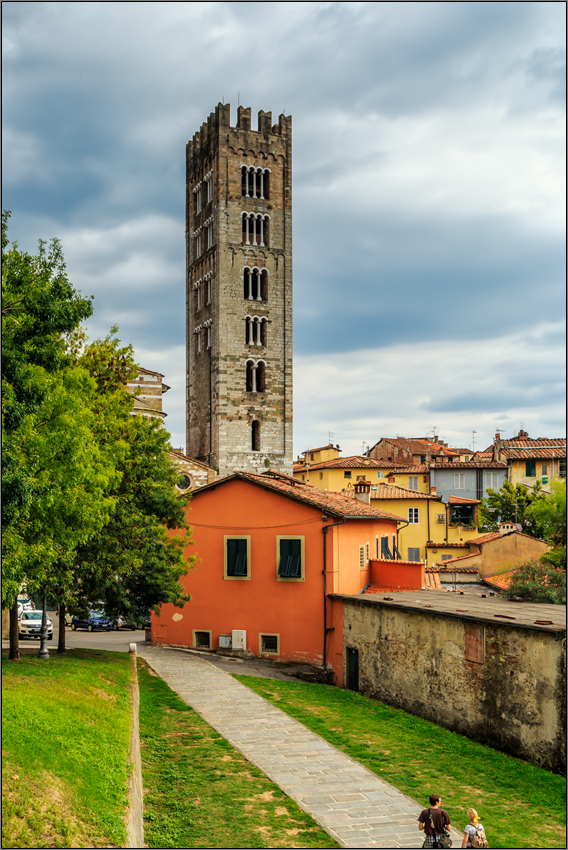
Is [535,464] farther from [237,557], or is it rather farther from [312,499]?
[237,557]

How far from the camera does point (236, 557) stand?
2650cm

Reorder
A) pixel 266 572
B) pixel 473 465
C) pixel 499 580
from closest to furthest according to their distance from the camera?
pixel 266 572 → pixel 499 580 → pixel 473 465

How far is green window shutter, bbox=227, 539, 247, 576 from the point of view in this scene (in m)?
26.3

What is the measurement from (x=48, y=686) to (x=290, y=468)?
42823mm

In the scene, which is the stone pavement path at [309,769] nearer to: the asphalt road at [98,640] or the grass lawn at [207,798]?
the grass lawn at [207,798]

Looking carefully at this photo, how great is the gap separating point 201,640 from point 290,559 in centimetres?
510

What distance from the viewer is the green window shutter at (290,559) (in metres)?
25.4

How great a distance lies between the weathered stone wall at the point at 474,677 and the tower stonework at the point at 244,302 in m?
33.6

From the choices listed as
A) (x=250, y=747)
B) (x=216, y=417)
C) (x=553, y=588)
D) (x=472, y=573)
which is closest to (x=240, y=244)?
(x=216, y=417)

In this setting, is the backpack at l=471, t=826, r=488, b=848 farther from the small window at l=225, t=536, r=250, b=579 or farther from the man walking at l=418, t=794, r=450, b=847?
the small window at l=225, t=536, r=250, b=579

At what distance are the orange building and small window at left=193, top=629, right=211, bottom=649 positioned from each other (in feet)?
0.13

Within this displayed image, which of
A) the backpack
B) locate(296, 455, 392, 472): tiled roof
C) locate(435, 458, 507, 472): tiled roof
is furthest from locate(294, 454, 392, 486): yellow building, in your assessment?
the backpack

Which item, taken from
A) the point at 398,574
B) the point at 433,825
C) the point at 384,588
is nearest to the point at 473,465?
the point at 384,588

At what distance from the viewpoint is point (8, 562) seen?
11.3 meters
